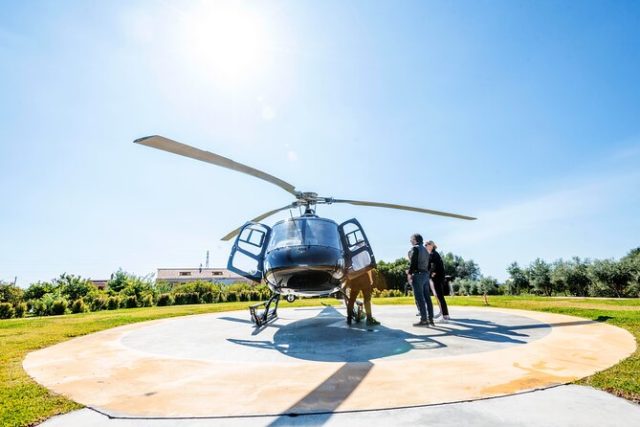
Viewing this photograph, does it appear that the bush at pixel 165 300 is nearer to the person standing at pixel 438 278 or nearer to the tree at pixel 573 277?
the person standing at pixel 438 278

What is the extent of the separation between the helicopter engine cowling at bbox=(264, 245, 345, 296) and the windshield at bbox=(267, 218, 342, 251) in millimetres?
151

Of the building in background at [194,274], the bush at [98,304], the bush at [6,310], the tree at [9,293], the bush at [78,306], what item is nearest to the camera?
the bush at [6,310]

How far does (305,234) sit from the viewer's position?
647cm

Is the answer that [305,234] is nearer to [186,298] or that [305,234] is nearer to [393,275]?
[186,298]

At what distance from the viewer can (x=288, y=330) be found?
290 inches

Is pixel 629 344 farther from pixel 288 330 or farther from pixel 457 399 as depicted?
pixel 288 330

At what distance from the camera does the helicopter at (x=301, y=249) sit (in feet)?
19.6

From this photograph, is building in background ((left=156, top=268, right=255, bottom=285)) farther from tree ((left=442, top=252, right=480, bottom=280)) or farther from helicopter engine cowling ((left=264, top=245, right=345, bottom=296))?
helicopter engine cowling ((left=264, top=245, right=345, bottom=296))

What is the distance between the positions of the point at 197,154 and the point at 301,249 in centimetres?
246

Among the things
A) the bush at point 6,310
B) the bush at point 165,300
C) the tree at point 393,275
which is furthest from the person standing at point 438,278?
the tree at point 393,275

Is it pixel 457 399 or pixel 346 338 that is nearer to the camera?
pixel 457 399

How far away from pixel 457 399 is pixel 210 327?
684 centimetres

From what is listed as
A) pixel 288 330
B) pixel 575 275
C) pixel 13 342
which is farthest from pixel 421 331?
pixel 575 275

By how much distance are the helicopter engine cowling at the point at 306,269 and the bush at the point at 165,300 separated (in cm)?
1711
